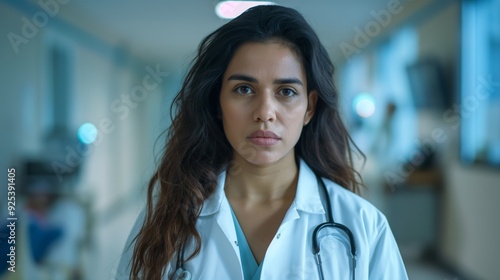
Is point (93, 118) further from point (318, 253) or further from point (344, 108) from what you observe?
point (318, 253)

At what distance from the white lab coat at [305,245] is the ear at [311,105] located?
19 centimetres

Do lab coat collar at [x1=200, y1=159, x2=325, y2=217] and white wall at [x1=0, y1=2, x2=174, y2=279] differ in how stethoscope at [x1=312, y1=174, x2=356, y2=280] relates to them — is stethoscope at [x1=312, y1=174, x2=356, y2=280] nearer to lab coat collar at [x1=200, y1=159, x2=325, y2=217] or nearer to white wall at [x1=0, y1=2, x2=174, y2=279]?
lab coat collar at [x1=200, y1=159, x2=325, y2=217]

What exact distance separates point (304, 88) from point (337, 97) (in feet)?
0.48

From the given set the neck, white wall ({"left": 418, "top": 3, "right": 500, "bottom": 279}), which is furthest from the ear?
white wall ({"left": 418, "top": 3, "right": 500, "bottom": 279})

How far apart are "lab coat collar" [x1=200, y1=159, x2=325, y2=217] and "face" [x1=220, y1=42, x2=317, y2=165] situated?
0.10 metres

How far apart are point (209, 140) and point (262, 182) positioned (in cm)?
19

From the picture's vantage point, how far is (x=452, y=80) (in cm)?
442

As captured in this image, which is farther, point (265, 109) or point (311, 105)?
point (311, 105)

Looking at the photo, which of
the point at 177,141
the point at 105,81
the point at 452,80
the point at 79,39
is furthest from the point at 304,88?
the point at 105,81

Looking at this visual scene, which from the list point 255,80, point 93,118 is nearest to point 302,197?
point 255,80

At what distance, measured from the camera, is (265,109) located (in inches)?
46.1

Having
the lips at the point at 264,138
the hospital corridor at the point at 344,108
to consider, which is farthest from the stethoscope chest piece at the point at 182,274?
the hospital corridor at the point at 344,108

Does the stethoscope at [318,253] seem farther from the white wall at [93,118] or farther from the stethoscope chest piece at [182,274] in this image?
the white wall at [93,118]

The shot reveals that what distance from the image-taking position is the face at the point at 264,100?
118 centimetres
